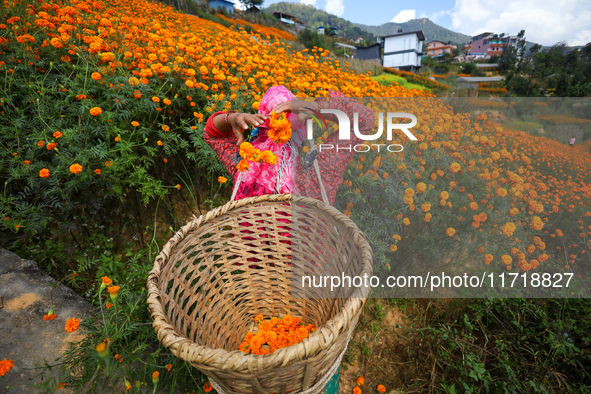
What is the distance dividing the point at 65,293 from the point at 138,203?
0.67m

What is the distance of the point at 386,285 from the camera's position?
68.0 inches

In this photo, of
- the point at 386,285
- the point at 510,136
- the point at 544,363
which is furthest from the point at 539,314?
the point at 510,136

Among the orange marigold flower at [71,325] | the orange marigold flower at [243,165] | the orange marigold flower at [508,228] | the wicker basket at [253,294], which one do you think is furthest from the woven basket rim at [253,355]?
the orange marigold flower at [508,228]

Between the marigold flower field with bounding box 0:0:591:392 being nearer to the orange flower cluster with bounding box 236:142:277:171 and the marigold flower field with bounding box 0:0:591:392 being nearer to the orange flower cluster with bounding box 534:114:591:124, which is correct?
the orange flower cluster with bounding box 534:114:591:124

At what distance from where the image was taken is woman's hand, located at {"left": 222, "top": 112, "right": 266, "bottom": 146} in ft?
3.45

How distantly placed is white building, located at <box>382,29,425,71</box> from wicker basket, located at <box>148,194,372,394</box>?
765cm

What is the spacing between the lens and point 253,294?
4.54 ft

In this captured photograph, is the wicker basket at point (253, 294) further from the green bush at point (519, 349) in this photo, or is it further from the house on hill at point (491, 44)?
the house on hill at point (491, 44)

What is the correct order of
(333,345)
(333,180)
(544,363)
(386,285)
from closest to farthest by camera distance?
(333,345) → (544,363) → (333,180) → (386,285)

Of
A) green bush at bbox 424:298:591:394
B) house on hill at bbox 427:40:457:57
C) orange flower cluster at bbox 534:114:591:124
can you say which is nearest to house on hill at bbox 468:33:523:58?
house on hill at bbox 427:40:457:57

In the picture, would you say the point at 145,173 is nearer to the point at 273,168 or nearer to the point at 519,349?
the point at 273,168

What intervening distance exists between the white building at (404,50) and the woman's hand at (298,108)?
7.35 meters

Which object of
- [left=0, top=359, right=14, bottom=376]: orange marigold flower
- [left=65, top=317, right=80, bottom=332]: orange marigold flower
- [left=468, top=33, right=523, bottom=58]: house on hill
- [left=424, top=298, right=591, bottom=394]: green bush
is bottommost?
[left=424, top=298, right=591, bottom=394]: green bush

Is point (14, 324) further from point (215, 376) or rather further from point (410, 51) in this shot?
point (410, 51)
